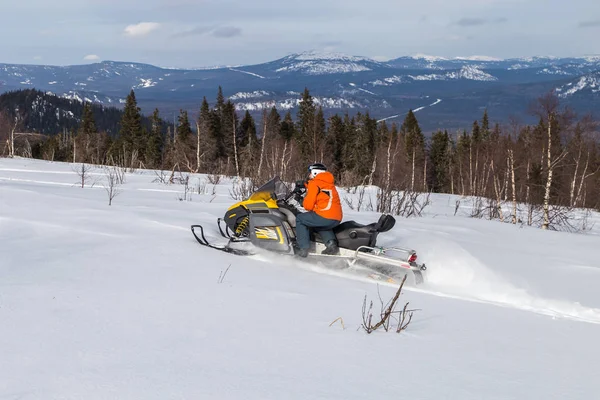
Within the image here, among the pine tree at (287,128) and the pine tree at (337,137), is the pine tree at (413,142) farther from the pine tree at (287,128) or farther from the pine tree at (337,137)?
the pine tree at (287,128)

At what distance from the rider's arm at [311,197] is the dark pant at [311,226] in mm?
102

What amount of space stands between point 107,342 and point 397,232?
18.0 feet

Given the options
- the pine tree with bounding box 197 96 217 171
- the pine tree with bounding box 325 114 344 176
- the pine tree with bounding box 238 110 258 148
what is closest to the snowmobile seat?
the pine tree with bounding box 197 96 217 171

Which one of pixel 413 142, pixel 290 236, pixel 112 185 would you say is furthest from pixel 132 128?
pixel 290 236

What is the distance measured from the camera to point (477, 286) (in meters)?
5.85

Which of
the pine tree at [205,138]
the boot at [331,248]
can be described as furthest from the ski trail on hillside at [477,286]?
the pine tree at [205,138]

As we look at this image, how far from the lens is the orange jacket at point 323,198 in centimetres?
613

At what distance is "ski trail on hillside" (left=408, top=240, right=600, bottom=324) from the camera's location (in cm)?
509

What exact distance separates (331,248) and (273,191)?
43.8 inches

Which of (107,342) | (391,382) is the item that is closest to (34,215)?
(107,342)

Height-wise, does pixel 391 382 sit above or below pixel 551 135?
below

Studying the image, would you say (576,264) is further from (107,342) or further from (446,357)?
(107,342)

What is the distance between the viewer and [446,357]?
3520mm

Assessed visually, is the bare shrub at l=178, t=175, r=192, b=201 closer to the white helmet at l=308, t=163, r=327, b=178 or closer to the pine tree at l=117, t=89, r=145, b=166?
the white helmet at l=308, t=163, r=327, b=178
